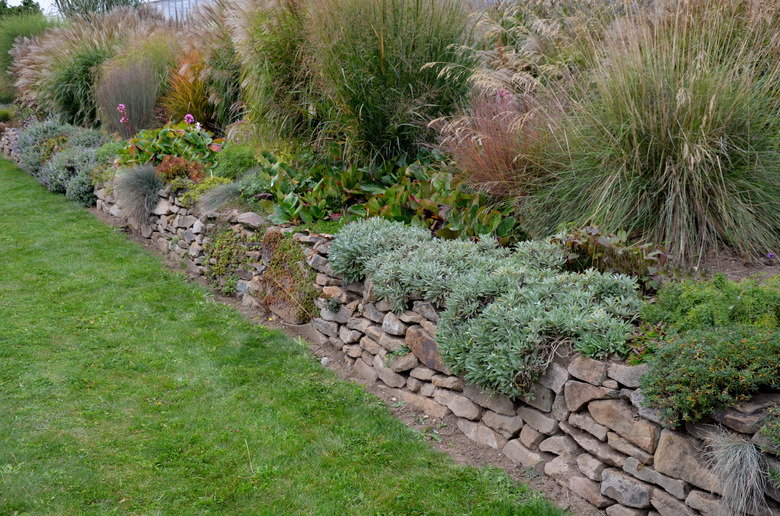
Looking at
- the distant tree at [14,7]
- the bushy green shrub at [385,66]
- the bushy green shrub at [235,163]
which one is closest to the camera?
the bushy green shrub at [385,66]

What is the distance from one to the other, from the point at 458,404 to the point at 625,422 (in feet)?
3.28

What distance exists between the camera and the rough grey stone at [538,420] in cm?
273

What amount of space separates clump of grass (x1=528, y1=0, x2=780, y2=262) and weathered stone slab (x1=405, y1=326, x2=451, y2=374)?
1.20 meters

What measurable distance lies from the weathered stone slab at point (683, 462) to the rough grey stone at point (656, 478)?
2cm

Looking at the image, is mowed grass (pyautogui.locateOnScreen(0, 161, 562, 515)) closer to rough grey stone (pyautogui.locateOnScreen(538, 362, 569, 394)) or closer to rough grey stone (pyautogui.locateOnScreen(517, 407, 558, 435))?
rough grey stone (pyautogui.locateOnScreen(517, 407, 558, 435))

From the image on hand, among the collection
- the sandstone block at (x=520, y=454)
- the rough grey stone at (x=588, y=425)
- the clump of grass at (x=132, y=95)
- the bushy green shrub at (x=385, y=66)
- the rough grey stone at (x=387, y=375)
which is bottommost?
the rough grey stone at (x=387, y=375)

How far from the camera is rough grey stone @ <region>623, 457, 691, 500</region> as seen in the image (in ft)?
7.25

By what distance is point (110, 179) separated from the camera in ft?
25.8

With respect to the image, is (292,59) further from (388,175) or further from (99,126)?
(99,126)

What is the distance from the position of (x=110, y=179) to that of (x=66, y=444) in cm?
558

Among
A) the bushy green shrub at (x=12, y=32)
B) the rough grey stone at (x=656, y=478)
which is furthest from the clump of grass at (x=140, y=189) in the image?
Answer: the bushy green shrub at (x=12, y=32)

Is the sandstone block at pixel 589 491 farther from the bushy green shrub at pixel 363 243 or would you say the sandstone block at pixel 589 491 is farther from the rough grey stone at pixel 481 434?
the bushy green shrub at pixel 363 243

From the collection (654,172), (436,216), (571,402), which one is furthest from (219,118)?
(571,402)

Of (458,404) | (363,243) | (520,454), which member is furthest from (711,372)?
(363,243)
